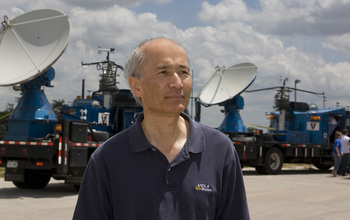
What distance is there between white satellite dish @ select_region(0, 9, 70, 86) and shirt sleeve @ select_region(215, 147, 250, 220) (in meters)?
→ 11.0

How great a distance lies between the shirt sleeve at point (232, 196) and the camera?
105 inches

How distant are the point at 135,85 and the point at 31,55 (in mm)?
11365

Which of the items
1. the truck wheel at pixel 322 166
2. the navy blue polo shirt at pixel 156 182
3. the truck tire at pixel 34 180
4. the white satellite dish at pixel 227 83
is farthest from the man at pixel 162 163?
the truck wheel at pixel 322 166

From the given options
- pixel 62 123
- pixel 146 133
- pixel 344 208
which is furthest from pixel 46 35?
pixel 146 133

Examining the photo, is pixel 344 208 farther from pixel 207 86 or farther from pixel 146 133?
pixel 207 86

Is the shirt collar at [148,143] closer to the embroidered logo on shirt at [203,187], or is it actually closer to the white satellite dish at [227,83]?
the embroidered logo on shirt at [203,187]

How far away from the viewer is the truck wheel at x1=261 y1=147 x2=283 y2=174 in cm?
2164

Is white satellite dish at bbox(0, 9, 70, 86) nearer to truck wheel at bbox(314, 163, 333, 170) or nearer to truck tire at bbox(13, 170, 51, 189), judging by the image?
truck tire at bbox(13, 170, 51, 189)

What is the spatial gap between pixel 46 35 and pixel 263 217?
738cm

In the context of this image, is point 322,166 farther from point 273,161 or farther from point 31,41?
point 31,41

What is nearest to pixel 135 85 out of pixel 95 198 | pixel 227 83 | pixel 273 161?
pixel 95 198

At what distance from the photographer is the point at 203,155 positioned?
2641 mm

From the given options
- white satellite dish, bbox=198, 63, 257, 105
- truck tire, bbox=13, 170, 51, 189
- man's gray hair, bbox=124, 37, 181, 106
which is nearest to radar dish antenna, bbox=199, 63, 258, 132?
white satellite dish, bbox=198, 63, 257, 105

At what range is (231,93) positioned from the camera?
23359mm
